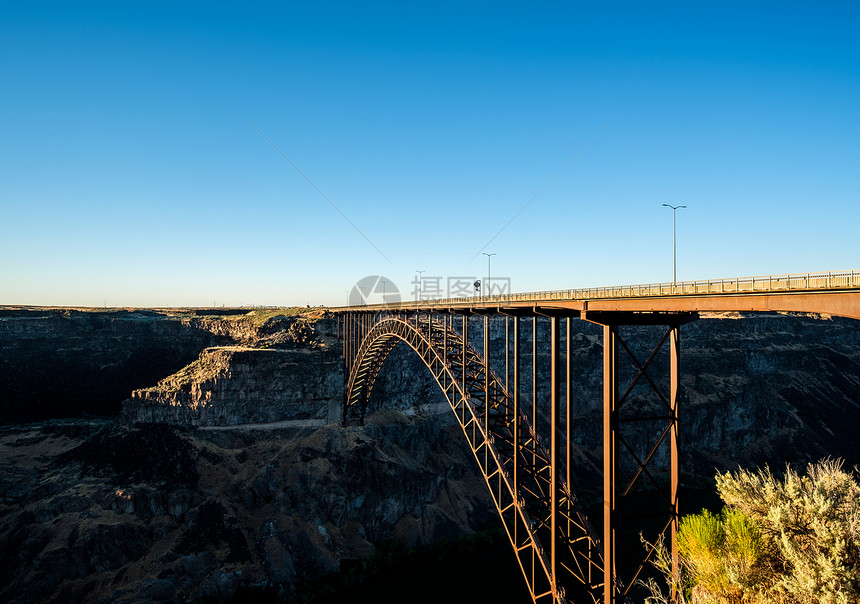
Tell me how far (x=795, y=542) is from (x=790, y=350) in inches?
4382

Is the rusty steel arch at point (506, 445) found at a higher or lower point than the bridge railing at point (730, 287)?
lower

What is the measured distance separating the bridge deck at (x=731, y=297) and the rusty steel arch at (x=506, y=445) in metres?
6.02

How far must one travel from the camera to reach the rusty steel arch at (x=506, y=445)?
18433 millimetres

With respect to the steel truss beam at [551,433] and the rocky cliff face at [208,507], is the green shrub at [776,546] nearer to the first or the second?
the steel truss beam at [551,433]

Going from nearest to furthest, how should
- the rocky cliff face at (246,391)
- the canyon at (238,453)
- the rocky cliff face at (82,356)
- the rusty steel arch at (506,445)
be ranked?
the rusty steel arch at (506,445)
the canyon at (238,453)
the rocky cliff face at (246,391)
the rocky cliff face at (82,356)

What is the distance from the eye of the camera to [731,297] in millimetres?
12641

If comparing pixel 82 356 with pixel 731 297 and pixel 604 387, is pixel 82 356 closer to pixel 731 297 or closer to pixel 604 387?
pixel 604 387

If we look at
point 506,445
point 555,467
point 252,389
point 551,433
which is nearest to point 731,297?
point 555,467

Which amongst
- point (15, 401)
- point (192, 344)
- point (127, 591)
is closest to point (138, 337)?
point (192, 344)

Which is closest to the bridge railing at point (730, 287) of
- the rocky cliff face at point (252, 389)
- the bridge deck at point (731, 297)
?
the bridge deck at point (731, 297)

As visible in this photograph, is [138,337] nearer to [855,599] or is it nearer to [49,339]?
[49,339]

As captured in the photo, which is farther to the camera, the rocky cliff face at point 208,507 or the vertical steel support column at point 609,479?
the rocky cliff face at point 208,507

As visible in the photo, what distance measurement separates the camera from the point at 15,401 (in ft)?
190

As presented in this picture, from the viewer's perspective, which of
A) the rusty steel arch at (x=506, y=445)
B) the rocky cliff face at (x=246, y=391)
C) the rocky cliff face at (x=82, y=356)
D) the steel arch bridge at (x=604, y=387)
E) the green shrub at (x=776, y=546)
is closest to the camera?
the green shrub at (x=776, y=546)
